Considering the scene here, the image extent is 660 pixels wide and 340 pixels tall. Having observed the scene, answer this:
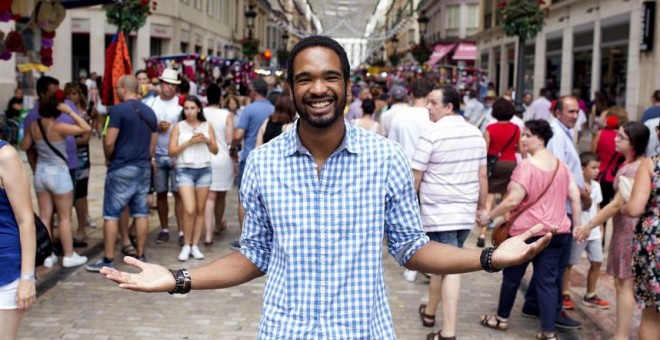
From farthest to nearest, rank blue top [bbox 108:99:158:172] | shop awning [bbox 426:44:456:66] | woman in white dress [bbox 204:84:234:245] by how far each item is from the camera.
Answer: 1. shop awning [bbox 426:44:456:66]
2. woman in white dress [bbox 204:84:234:245]
3. blue top [bbox 108:99:158:172]

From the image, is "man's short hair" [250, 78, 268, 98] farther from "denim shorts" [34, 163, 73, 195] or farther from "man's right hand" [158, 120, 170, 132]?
"denim shorts" [34, 163, 73, 195]

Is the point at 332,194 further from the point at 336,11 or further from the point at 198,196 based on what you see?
the point at 336,11

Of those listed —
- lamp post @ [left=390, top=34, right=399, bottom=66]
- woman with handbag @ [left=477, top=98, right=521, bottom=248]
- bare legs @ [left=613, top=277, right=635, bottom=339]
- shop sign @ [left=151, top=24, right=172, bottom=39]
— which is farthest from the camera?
lamp post @ [left=390, top=34, right=399, bottom=66]

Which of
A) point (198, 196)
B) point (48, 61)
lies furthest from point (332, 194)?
point (48, 61)

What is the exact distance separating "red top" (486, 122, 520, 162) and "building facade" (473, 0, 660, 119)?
36.5ft

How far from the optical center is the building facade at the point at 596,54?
65.7 ft

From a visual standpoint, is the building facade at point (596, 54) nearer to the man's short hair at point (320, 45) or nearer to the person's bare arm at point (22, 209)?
the person's bare arm at point (22, 209)

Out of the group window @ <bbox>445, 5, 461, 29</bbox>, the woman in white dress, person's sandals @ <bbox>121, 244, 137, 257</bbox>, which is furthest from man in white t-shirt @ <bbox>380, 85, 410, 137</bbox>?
window @ <bbox>445, 5, 461, 29</bbox>

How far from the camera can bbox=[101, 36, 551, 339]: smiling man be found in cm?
257

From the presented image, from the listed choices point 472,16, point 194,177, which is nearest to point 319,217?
point 194,177

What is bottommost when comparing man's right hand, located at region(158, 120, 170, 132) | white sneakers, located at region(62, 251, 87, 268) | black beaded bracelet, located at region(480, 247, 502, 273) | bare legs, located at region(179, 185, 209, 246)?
white sneakers, located at region(62, 251, 87, 268)

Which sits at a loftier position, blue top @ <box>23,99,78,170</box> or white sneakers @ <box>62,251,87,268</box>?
blue top @ <box>23,99,78,170</box>

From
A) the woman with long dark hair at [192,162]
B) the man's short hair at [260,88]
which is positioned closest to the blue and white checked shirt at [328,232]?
the woman with long dark hair at [192,162]

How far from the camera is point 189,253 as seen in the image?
27.2 ft
